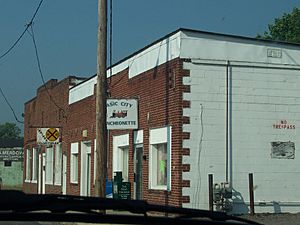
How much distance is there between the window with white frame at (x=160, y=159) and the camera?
19755 millimetres

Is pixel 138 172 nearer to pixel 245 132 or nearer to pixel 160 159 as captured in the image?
pixel 160 159

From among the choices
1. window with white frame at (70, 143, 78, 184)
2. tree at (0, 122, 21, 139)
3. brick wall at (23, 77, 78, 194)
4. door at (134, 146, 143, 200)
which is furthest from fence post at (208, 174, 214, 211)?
tree at (0, 122, 21, 139)

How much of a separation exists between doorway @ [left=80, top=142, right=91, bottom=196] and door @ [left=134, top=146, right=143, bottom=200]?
22.6 feet

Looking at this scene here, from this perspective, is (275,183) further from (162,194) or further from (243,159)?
(162,194)

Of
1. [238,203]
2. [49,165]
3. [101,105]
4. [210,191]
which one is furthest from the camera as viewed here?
[49,165]

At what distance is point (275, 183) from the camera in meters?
19.7

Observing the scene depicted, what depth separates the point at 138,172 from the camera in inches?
897

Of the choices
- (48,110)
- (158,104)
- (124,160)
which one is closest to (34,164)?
(48,110)

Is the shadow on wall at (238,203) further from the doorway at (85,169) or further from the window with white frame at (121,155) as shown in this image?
the doorway at (85,169)

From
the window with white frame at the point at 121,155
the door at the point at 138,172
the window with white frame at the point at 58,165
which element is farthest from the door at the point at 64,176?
the door at the point at 138,172

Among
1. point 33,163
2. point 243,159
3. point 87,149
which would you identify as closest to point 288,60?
point 243,159

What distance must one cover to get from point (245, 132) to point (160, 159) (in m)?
2.98

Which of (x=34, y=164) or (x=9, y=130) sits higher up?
(x=9, y=130)

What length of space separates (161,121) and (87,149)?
1029cm
